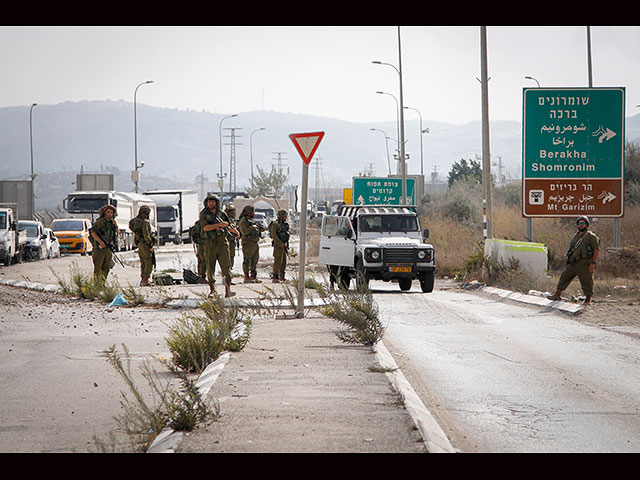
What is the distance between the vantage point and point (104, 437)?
685 centimetres

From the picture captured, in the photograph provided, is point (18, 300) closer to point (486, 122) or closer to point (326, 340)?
point (326, 340)

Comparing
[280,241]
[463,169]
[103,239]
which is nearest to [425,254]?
[280,241]

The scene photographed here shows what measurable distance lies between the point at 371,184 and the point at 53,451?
121ft

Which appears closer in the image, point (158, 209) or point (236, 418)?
point (236, 418)

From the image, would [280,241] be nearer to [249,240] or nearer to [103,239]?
[249,240]

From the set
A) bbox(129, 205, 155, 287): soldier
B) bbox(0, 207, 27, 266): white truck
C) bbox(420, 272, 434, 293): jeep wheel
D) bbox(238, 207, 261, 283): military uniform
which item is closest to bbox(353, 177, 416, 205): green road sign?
bbox(0, 207, 27, 266): white truck

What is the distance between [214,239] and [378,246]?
5.21m

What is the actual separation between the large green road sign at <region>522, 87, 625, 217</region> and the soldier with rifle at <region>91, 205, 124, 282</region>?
10114mm

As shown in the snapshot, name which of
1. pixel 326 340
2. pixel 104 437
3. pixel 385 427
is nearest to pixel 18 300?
pixel 326 340

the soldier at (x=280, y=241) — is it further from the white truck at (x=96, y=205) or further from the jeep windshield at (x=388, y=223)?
the white truck at (x=96, y=205)

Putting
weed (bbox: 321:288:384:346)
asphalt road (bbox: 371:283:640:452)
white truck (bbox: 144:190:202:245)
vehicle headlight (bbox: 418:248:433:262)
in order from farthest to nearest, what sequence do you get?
white truck (bbox: 144:190:202:245) < vehicle headlight (bbox: 418:248:433:262) < weed (bbox: 321:288:384:346) < asphalt road (bbox: 371:283:640:452)

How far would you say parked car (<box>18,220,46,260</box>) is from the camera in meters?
36.8

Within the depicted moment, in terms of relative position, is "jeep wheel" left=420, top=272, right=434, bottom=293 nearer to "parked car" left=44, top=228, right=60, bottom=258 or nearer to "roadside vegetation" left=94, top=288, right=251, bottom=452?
"roadside vegetation" left=94, top=288, right=251, bottom=452
